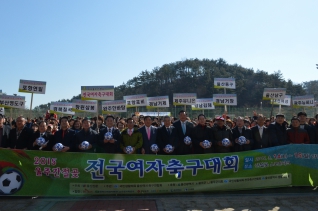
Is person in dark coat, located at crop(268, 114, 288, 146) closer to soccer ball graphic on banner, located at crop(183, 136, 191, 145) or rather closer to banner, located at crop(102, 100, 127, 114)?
soccer ball graphic on banner, located at crop(183, 136, 191, 145)

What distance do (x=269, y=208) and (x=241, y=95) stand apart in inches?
2081

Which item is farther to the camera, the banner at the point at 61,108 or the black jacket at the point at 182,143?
the banner at the point at 61,108

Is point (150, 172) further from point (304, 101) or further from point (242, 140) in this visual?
point (304, 101)

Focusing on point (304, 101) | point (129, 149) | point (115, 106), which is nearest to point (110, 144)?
point (129, 149)

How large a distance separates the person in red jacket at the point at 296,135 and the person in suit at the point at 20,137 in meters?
6.41

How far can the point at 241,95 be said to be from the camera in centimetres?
5788

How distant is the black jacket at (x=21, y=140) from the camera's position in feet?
26.0

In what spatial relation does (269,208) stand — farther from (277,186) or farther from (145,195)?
(145,195)

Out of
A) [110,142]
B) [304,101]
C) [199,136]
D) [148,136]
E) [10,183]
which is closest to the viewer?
[10,183]

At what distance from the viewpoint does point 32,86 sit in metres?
13.9

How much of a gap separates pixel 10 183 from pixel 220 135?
493 cm

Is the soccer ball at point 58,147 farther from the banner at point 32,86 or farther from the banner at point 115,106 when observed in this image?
the banner at point 115,106

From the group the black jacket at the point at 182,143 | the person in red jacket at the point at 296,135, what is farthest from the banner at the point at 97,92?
the person in red jacket at the point at 296,135

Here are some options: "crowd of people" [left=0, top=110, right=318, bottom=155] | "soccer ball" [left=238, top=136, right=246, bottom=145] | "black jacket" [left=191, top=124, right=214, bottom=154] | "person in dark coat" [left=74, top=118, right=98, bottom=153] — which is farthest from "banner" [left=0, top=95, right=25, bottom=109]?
"soccer ball" [left=238, top=136, right=246, bottom=145]
